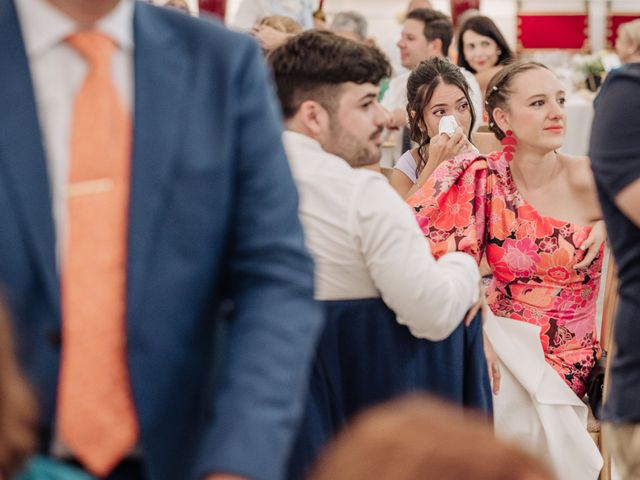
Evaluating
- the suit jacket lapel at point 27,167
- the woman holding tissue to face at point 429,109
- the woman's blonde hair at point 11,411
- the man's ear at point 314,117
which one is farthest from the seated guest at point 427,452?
the woman holding tissue to face at point 429,109

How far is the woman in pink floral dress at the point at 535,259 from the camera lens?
9.27ft

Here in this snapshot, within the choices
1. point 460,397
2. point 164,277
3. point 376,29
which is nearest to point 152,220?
point 164,277

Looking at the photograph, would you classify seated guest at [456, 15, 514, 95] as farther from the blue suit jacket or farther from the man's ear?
the blue suit jacket

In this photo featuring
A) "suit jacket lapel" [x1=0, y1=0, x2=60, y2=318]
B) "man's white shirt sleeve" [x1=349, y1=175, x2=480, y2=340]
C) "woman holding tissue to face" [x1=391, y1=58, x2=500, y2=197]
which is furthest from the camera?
"woman holding tissue to face" [x1=391, y1=58, x2=500, y2=197]

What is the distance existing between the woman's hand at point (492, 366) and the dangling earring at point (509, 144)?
25.4 inches

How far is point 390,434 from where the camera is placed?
0.83 metres

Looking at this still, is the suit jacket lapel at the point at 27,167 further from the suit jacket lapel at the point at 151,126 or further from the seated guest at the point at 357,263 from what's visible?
the seated guest at the point at 357,263

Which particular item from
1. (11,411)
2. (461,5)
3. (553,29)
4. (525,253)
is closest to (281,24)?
(525,253)

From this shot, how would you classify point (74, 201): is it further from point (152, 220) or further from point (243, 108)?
point (243, 108)

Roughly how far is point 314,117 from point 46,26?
1.14 m

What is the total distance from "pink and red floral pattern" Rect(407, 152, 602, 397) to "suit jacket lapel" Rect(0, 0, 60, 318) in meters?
1.85

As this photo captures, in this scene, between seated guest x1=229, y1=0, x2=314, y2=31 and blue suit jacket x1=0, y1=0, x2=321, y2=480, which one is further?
seated guest x1=229, y1=0, x2=314, y2=31

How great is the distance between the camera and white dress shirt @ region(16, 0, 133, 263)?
3.82 feet

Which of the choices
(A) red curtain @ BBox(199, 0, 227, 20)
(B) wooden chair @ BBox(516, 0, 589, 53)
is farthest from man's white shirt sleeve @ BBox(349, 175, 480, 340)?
(B) wooden chair @ BBox(516, 0, 589, 53)
